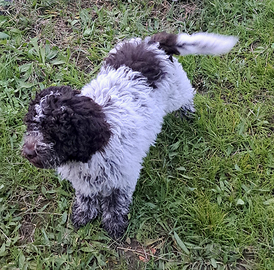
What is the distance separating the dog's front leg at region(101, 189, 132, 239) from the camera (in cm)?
281

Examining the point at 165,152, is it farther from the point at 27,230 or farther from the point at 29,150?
the point at 29,150

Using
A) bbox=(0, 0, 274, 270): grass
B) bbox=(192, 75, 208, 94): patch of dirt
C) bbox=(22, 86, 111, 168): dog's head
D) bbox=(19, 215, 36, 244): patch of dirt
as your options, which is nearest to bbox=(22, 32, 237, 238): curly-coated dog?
bbox=(22, 86, 111, 168): dog's head

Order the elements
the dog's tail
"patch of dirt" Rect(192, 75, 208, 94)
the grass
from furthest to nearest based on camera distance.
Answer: "patch of dirt" Rect(192, 75, 208, 94) < the grass < the dog's tail

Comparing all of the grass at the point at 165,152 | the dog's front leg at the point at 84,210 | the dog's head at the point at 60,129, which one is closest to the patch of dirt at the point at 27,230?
the grass at the point at 165,152

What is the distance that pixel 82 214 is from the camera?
2900mm

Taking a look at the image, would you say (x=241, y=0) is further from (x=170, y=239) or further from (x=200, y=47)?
(x=170, y=239)

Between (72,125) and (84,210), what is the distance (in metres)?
1.20

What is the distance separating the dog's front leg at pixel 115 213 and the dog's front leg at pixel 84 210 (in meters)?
0.07

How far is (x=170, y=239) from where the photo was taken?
293 centimetres

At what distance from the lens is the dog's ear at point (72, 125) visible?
188cm

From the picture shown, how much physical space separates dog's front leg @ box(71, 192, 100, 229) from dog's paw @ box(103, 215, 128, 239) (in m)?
0.12

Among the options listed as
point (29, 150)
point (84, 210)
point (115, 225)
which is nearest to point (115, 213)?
point (115, 225)

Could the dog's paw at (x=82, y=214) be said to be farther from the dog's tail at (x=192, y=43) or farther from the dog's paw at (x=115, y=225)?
the dog's tail at (x=192, y=43)

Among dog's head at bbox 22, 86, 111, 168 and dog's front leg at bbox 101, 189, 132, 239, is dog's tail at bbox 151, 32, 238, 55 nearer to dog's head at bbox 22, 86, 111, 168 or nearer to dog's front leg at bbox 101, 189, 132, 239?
dog's head at bbox 22, 86, 111, 168
